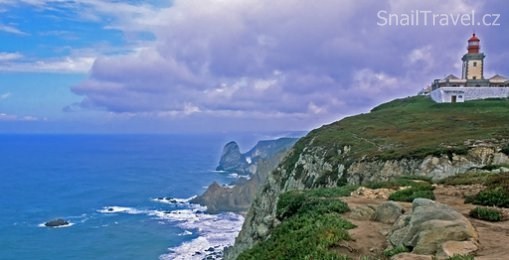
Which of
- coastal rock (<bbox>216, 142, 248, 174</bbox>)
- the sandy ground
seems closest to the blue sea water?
coastal rock (<bbox>216, 142, 248, 174</bbox>)

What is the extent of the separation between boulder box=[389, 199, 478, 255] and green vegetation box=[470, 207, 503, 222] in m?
2.23

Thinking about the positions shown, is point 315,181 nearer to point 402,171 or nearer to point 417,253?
point 402,171

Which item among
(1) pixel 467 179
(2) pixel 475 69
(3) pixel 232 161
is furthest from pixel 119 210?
(3) pixel 232 161

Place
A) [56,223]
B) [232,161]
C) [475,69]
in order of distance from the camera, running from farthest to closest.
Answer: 1. [232,161]
2. [56,223]
3. [475,69]

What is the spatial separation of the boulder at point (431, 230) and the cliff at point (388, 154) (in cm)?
738

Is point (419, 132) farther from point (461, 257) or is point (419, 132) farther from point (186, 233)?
point (186, 233)

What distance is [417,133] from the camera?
142 feet

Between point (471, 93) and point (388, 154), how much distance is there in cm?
4718

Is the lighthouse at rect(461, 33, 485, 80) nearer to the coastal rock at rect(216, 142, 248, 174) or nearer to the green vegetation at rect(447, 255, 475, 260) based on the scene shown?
the green vegetation at rect(447, 255, 475, 260)

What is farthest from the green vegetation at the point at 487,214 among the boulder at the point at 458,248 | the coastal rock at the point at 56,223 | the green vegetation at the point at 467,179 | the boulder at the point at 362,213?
the coastal rock at the point at 56,223

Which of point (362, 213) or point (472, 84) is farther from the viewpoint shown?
point (472, 84)

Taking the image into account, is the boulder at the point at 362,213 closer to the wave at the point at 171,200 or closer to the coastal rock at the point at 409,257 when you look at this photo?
the coastal rock at the point at 409,257

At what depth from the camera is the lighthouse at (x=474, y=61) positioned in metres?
74.4

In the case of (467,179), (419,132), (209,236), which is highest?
(419,132)
